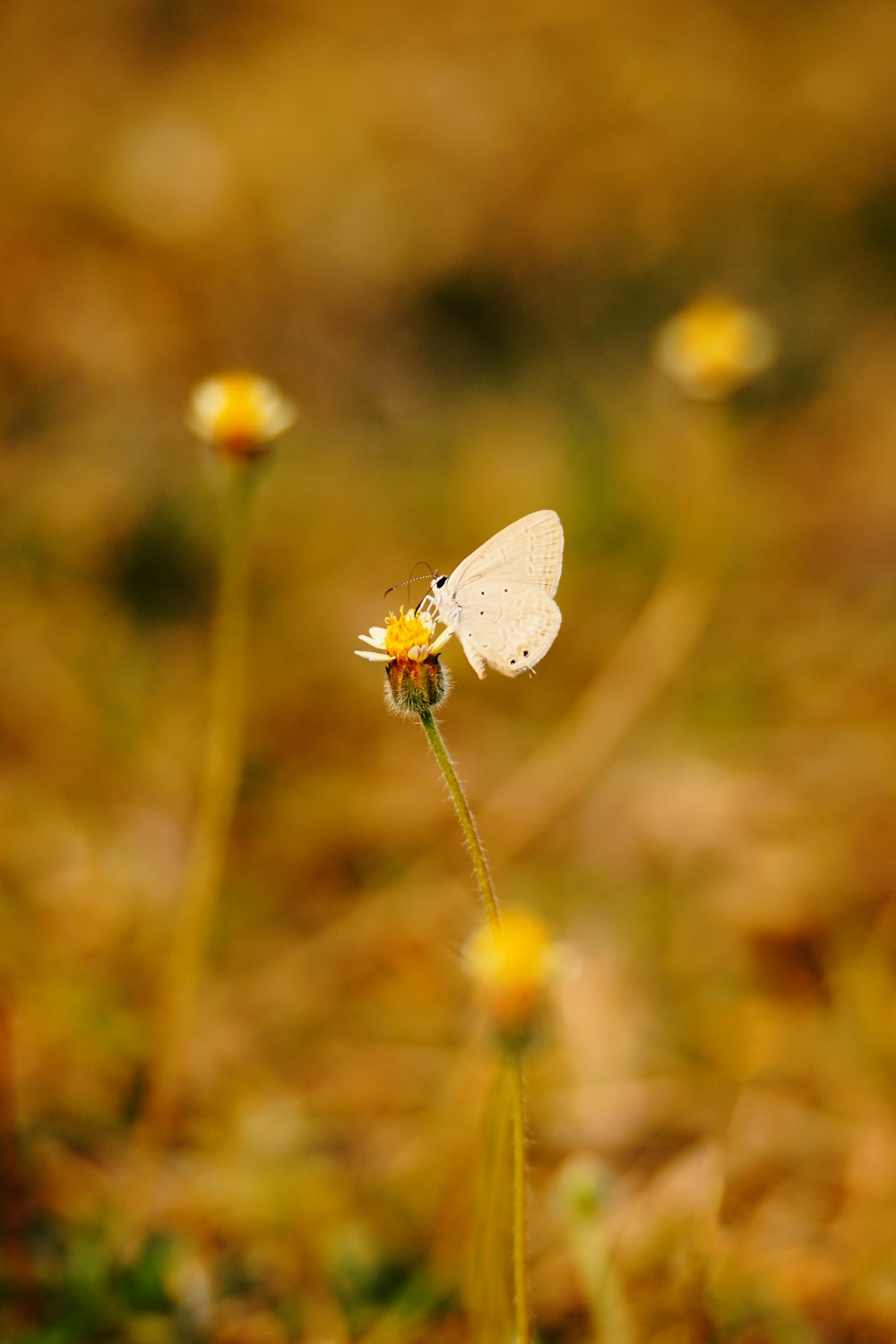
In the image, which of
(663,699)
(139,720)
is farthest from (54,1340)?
(663,699)

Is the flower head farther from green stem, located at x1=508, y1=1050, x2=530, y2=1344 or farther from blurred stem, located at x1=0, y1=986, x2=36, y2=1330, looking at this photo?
blurred stem, located at x1=0, y1=986, x2=36, y2=1330

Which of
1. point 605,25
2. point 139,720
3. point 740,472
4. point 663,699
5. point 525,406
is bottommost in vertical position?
point 663,699

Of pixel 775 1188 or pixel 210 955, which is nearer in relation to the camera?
pixel 775 1188

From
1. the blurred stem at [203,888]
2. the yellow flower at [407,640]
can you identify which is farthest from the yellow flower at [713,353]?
the yellow flower at [407,640]

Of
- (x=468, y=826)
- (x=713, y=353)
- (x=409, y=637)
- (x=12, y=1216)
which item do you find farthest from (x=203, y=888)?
(x=713, y=353)

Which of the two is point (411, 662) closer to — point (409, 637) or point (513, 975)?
point (409, 637)

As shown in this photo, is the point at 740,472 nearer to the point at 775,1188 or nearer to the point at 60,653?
the point at 60,653

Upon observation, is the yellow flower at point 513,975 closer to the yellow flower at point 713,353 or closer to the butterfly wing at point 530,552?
the butterfly wing at point 530,552
